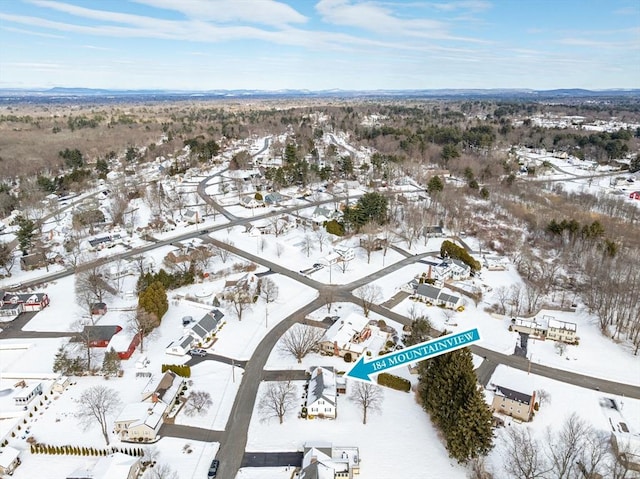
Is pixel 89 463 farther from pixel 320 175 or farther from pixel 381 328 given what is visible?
pixel 320 175

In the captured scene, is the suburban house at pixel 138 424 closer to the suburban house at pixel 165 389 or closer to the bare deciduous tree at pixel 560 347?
the suburban house at pixel 165 389

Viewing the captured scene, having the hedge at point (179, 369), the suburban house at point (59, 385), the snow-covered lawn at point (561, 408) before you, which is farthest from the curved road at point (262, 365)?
the suburban house at point (59, 385)

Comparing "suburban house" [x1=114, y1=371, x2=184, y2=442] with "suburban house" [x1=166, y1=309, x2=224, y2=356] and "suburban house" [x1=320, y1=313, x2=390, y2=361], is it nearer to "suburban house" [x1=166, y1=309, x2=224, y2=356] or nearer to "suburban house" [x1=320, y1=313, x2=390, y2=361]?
"suburban house" [x1=166, y1=309, x2=224, y2=356]

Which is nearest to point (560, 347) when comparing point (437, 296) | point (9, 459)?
point (437, 296)

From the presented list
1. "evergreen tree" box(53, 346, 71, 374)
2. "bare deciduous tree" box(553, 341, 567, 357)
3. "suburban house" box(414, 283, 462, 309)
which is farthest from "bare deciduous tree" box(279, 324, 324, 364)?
"bare deciduous tree" box(553, 341, 567, 357)

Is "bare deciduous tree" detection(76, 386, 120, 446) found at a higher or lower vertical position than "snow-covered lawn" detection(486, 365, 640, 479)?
higher

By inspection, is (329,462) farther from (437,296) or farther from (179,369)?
(437,296)
